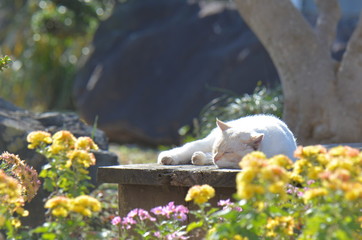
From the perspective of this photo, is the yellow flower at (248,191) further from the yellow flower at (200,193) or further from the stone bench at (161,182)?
the stone bench at (161,182)

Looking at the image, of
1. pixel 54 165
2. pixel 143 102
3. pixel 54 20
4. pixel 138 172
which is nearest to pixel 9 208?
pixel 54 165

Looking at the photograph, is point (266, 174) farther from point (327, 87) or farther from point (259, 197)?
point (327, 87)

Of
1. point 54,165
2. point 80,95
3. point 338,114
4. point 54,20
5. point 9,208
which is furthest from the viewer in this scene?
point 54,20

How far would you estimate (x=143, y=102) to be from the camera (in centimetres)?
1151

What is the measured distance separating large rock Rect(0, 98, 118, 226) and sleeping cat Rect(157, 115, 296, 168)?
3.58 feet

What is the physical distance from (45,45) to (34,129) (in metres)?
10.8

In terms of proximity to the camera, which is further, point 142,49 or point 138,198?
point 142,49

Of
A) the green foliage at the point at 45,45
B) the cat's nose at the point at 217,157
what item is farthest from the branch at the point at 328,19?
the green foliage at the point at 45,45

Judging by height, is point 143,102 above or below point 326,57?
below

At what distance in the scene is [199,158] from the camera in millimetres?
3965

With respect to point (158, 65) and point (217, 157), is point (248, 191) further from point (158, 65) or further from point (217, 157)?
point (158, 65)

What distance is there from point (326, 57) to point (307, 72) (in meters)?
0.27

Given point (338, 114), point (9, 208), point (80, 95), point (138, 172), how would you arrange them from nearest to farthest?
1. point (9, 208)
2. point (138, 172)
3. point (338, 114)
4. point (80, 95)

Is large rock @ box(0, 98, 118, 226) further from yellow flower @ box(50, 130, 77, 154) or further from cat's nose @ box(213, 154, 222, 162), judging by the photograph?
yellow flower @ box(50, 130, 77, 154)
